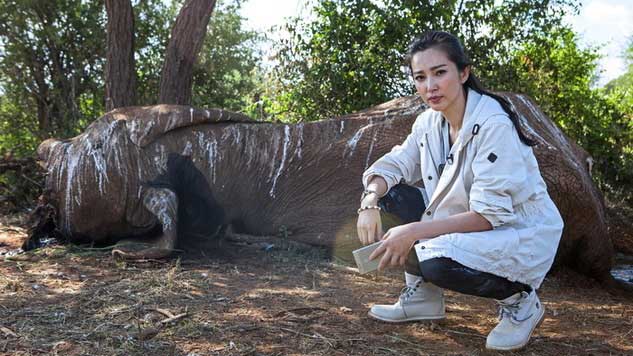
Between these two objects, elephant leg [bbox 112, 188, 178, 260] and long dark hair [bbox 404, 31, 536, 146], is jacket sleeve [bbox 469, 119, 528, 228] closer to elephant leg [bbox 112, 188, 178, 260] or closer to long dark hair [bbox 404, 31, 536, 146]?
long dark hair [bbox 404, 31, 536, 146]

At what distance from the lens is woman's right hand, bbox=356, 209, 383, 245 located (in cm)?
305

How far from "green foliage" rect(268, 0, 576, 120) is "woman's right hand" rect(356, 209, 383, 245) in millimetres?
4299

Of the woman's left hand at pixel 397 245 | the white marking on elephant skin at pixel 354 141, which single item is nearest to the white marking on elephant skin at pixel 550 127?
the white marking on elephant skin at pixel 354 141

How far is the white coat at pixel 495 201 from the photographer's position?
2715mm

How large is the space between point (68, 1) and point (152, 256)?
5.45 meters

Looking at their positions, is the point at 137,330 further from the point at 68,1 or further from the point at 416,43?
the point at 68,1

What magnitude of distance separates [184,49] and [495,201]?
16.6ft

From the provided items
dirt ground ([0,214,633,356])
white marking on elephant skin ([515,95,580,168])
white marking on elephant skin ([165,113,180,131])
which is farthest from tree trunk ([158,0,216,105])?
white marking on elephant skin ([515,95,580,168])

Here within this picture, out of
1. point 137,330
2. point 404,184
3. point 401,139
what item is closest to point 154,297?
point 137,330

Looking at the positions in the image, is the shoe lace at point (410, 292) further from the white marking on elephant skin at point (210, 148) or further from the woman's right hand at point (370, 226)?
the white marking on elephant skin at point (210, 148)

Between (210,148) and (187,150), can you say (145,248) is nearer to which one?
(187,150)

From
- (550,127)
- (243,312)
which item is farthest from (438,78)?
(550,127)

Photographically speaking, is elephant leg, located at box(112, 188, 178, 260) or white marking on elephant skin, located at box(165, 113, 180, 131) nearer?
elephant leg, located at box(112, 188, 178, 260)

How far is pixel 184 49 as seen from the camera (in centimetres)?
711
